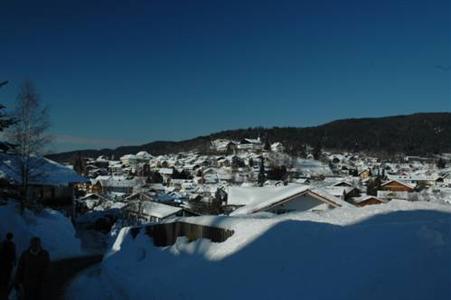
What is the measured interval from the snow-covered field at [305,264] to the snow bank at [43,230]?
23.6ft

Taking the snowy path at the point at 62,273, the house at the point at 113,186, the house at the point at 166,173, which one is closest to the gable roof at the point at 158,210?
the snowy path at the point at 62,273

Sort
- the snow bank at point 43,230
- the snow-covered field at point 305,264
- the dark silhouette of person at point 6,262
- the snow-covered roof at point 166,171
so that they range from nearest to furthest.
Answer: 1. the snow-covered field at point 305,264
2. the dark silhouette of person at point 6,262
3. the snow bank at point 43,230
4. the snow-covered roof at point 166,171

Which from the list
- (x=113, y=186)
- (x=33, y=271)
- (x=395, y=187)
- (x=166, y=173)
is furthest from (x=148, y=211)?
(x=166, y=173)

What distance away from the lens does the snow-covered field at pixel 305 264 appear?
7.46 m

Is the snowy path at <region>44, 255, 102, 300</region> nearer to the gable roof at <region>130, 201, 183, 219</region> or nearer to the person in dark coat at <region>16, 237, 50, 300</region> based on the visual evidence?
the person in dark coat at <region>16, 237, 50, 300</region>

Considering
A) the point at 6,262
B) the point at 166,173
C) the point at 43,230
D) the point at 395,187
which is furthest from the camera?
the point at 166,173

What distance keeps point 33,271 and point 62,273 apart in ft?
24.8

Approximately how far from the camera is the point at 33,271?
30.8 feet

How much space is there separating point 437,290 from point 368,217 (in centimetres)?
738

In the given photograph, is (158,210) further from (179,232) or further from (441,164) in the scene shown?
(441,164)

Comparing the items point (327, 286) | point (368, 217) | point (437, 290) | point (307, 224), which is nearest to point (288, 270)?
point (327, 286)

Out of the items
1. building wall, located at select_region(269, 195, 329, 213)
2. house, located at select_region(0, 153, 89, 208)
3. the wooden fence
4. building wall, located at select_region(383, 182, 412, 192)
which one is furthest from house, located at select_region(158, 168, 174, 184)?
the wooden fence

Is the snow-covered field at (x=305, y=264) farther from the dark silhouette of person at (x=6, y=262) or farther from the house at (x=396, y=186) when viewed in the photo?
the house at (x=396, y=186)

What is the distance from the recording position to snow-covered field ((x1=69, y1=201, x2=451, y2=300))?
7.46 meters
